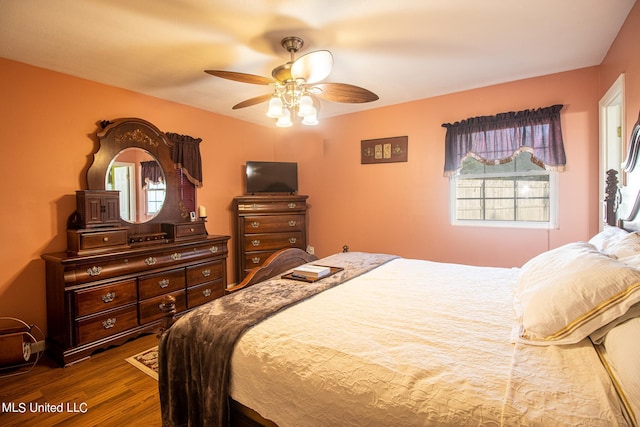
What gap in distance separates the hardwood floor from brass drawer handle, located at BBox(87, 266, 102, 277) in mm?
673

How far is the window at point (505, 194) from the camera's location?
3141 mm

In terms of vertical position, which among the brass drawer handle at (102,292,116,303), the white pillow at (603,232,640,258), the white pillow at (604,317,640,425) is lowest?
the brass drawer handle at (102,292,116,303)

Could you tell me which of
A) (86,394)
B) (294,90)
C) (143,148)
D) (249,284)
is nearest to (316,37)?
(294,90)

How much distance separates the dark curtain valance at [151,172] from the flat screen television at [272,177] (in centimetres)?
112

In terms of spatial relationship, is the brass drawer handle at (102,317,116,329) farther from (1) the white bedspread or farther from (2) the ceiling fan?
(2) the ceiling fan

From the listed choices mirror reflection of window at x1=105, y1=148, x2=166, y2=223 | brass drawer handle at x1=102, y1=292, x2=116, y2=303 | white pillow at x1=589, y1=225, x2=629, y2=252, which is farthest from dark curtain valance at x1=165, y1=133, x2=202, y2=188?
white pillow at x1=589, y1=225, x2=629, y2=252

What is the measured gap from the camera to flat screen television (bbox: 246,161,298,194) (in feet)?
13.9

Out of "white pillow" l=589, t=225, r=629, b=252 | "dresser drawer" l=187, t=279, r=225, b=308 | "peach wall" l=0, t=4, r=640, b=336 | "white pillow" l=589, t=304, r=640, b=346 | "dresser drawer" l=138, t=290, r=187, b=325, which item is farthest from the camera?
"dresser drawer" l=187, t=279, r=225, b=308

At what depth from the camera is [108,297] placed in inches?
102

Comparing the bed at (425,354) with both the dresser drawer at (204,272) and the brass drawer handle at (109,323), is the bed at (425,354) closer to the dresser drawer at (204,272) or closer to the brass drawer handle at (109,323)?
the brass drawer handle at (109,323)

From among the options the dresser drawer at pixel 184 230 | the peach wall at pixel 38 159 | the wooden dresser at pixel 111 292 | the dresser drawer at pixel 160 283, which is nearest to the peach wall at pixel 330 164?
the peach wall at pixel 38 159

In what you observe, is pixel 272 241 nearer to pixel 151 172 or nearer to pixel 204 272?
pixel 204 272

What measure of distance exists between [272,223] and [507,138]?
2.88 m

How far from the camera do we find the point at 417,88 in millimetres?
3307
